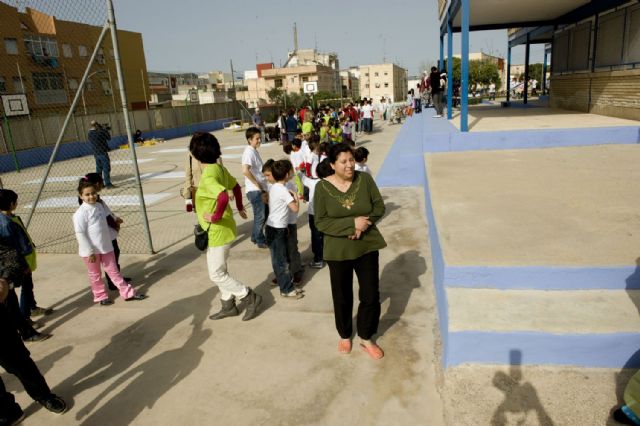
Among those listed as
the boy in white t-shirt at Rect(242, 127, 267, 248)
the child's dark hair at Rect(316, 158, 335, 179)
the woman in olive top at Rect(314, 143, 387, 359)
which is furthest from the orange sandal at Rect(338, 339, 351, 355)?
the boy in white t-shirt at Rect(242, 127, 267, 248)

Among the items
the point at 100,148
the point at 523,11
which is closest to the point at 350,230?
the point at 100,148

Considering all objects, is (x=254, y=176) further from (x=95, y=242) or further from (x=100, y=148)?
(x=100, y=148)

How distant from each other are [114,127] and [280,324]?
21901 mm

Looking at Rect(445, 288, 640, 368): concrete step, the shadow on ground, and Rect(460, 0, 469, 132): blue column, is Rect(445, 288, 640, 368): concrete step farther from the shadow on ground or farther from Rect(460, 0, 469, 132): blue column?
Rect(460, 0, 469, 132): blue column

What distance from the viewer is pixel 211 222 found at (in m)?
4.02

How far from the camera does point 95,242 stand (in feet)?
15.4

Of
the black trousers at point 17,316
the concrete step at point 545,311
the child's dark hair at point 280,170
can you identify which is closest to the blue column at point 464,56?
the child's dark hair at point 280,170

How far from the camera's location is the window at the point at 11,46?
31391 millimetres

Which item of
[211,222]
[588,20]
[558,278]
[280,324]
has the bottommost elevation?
[280,324]

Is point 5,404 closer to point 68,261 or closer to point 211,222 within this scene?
point 211,222

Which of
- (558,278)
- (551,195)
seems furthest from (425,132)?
(558,278)

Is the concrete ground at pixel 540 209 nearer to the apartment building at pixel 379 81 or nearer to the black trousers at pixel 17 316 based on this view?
the black trousers at pixel 17 316

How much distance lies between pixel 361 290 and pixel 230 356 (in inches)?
49.6

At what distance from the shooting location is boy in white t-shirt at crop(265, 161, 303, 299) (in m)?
4.49
